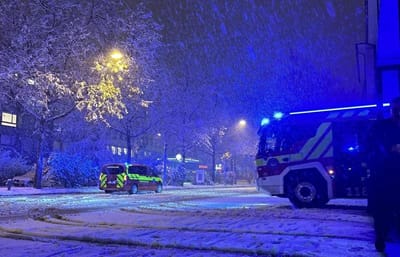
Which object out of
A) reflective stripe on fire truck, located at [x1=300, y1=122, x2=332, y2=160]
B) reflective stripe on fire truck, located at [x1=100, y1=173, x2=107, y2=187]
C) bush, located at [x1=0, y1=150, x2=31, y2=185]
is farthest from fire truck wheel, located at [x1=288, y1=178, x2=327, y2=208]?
bush, located at [x1=0, y1=150, x2=31, y2=185]

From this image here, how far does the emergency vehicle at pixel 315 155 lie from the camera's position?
1275cm

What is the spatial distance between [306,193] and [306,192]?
3cm

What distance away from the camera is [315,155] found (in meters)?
13.5

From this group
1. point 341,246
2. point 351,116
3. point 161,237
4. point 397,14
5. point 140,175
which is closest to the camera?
point 341,246

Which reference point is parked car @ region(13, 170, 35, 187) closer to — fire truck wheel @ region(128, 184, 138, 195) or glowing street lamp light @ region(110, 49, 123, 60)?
fire truck wheel @ region(128, 184, 138, 195)

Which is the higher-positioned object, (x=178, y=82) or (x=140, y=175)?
(x=178, y=82)

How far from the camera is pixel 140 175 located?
2667cm

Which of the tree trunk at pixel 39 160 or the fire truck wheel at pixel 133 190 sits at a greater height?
the tree trunk at pixel 39 160

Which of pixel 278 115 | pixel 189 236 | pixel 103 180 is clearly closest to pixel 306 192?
pixel 278 115

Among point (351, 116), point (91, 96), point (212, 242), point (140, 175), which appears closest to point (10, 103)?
point (91, 96)

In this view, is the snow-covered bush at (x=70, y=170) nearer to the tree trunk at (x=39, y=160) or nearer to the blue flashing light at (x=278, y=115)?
the tree trunk at (x=39, y=160)

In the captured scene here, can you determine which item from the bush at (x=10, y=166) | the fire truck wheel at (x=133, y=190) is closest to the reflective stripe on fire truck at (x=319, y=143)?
the fire truck wheel at (x=133, y=190)

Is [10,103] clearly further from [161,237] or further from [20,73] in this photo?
[161,237]

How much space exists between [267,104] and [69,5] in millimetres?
28860
